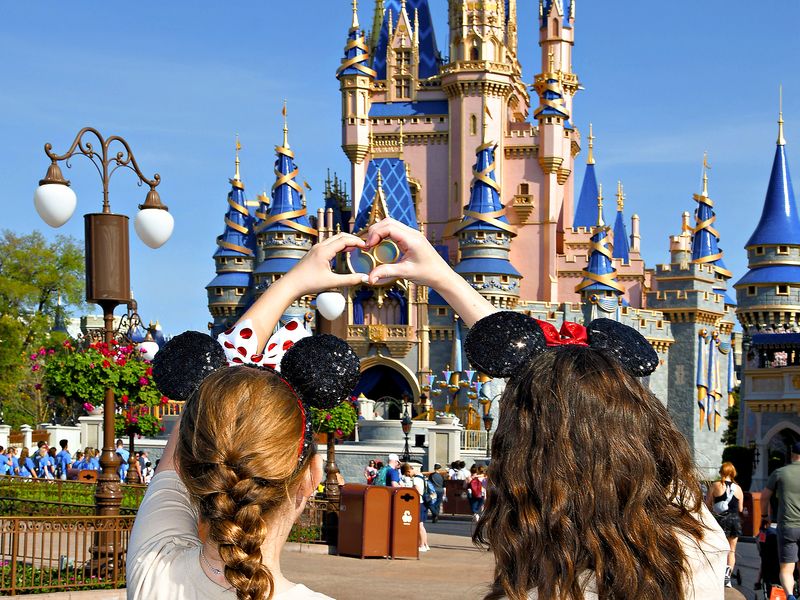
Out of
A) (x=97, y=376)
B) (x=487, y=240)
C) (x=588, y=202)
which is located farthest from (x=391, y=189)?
(x=97, y=376)

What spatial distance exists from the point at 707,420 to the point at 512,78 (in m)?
17.8

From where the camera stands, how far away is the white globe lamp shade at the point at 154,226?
10.7 metres

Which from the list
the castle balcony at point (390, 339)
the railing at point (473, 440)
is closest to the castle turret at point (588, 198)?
the castle balcony at point (390, 339)

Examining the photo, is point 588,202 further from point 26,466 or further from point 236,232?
point 26,466

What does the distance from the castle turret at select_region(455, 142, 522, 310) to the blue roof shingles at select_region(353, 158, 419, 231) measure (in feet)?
12.2

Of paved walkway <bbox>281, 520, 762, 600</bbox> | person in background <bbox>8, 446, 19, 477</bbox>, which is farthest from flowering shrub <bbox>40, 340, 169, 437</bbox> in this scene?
paved walkway <bbox>281, 520, 762, 600</bbox>

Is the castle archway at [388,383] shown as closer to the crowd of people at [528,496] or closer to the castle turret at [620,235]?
the castle turret at [620,235]

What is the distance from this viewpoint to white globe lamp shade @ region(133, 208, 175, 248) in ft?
35.1

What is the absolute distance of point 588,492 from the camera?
2.04 m

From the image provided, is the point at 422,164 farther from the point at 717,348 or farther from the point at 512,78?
the point at 717,348

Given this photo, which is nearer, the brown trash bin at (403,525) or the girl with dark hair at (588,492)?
the girl with dark hair at (588,492)

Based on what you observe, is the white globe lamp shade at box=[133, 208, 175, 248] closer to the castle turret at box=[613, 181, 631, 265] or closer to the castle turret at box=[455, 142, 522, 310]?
the castle turret at box=[455, 142, 522, 310]

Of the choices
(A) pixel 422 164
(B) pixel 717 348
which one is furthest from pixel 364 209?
(B) pixel 717 348

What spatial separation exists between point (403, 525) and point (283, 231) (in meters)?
A: 38.7
